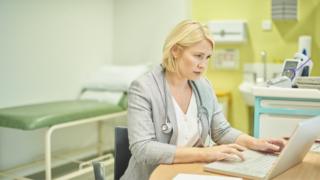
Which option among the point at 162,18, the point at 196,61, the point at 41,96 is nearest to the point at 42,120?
the point at 41,96

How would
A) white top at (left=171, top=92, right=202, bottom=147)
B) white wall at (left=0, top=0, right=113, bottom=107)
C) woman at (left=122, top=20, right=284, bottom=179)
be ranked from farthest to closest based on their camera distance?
white wall at (left=0, top=0, right=113, bottom=107), white top at (left=171, top=92, right=202, bottom=147), woman at (left=122, top=20, right=284, bottom=179)

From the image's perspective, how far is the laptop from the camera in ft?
3.24

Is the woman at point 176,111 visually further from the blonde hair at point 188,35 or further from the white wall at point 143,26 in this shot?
the white wall at point 143,26

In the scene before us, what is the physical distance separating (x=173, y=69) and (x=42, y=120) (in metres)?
1.26

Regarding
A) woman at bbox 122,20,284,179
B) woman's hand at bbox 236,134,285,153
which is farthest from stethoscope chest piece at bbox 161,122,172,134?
woman's hand at bbox 236,134,285,153

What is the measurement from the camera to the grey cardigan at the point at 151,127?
126 cm

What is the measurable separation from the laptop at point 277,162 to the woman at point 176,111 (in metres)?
0.08

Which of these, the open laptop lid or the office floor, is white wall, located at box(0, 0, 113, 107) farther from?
the open laptop lid

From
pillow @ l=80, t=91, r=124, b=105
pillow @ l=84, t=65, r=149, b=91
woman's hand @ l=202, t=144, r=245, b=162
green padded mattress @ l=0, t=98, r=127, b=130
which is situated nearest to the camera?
woman's hand @ l=202, t=144, r=245, b=162

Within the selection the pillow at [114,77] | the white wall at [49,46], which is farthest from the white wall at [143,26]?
the pillow at [114,77]

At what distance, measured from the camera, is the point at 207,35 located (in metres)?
1.37

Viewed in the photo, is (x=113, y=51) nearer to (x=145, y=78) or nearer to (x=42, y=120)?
(x=42, y=120)

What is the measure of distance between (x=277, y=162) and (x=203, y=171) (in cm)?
22

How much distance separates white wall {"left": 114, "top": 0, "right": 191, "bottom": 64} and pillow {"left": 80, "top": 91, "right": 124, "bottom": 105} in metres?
0.63
